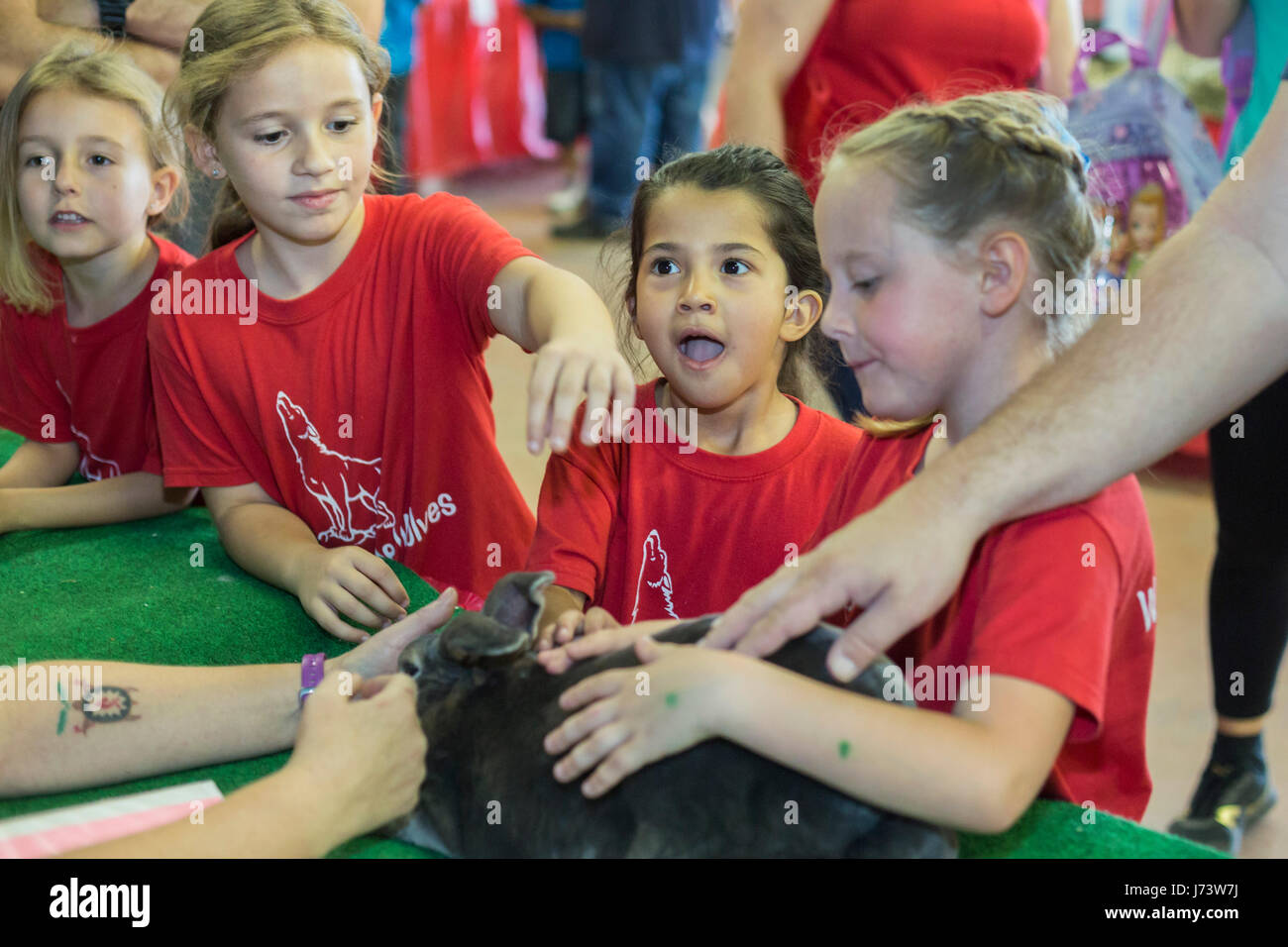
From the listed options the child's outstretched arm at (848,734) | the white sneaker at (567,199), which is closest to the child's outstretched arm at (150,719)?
the child's outstretched arm at (848,734)

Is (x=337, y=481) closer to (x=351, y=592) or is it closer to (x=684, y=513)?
(x=351, y=592)

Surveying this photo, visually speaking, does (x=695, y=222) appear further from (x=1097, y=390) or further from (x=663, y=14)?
(x=663, y=14)

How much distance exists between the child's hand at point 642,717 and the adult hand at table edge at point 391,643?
1.11 ft

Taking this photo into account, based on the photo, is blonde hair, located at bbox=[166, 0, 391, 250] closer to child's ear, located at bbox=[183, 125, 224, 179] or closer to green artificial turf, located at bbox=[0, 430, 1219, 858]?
child's ear, located at bbox=[183, 125, 224, 179]

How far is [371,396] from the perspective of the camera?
162 centimetres

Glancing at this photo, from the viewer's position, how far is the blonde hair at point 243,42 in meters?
1.48

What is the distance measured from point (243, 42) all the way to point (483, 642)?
868 mm

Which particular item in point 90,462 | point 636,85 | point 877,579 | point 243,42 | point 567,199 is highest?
point 636,85

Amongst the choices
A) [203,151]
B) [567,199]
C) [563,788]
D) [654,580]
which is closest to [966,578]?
[563,788]

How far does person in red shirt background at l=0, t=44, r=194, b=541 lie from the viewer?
178 cm

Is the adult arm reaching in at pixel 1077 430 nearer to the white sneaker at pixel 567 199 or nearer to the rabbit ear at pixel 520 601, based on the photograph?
the rabbit ear at pixel 520 601

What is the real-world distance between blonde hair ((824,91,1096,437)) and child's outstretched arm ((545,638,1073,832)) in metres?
0.39

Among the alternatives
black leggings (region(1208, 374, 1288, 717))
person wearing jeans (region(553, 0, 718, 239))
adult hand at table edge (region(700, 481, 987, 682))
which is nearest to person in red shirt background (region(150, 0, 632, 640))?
adult hand at table edge (region(700, 481, 987, 682))

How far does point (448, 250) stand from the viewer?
62.6 inches
